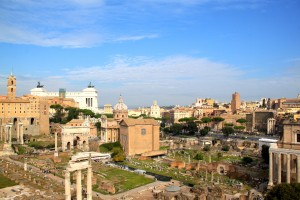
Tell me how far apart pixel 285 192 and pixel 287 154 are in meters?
8.03

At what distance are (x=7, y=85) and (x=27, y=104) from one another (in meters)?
5.27

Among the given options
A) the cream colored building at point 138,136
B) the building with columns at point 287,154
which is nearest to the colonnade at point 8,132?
the cream colored building at point 138,136

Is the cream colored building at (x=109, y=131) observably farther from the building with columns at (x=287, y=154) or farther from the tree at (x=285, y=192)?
the tree at (x=285, y=192)

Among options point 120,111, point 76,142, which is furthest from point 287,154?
point 120,111

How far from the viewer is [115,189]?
31906 millimetres

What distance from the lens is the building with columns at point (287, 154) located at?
2928cm

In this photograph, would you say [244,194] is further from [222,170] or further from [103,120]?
[103,120]

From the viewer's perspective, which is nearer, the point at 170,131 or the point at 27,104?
the point at 27,104

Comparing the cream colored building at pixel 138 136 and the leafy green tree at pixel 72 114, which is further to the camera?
the leafy green tree at pixel 72 114

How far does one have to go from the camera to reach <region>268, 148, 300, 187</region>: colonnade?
95.2 ft

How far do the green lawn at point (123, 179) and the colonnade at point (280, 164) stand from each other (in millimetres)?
12044

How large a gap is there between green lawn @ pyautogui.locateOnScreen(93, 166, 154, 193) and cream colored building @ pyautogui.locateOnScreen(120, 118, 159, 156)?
1286 cm

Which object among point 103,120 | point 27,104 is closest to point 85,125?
point 103,120

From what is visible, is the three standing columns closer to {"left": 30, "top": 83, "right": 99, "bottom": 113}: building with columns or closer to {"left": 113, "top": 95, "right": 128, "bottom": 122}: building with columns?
{"left": 113, "top": 95, "right": 128, "bottom": 122}: building with columns
